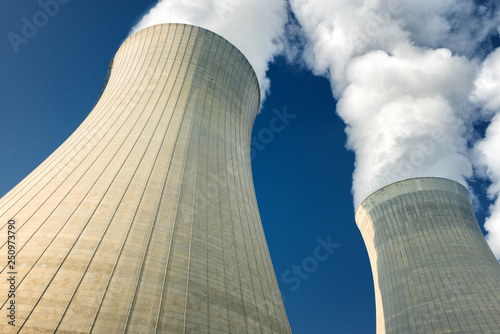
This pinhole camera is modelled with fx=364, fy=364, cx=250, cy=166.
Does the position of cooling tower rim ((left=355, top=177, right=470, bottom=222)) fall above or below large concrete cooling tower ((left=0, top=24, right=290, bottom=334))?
above

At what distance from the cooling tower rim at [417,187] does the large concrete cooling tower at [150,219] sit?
6483 millimetres

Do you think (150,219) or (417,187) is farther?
(417,187)

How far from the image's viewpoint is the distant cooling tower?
9.54 m

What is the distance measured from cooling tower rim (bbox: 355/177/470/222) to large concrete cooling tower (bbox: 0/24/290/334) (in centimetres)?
648

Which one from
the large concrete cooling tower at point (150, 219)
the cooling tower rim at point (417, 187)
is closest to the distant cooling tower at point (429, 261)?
the cooling tower rim at point (417, 187)

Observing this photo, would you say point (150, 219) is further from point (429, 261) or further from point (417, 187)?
point (417, 187)

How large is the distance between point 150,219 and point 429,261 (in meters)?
8.94

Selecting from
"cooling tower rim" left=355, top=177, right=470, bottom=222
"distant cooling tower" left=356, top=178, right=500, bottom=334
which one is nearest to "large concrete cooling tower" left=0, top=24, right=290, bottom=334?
"distant cooling tower" left=356, top=178, right=500, bottom=334

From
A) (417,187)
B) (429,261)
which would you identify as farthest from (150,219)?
(417,187)

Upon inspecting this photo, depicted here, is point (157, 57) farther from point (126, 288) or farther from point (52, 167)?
point (126, 288)

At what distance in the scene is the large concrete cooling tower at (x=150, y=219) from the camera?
396 cm

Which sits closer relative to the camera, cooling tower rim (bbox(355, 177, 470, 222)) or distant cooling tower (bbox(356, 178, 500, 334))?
distant cooling tower (bbox(356, 178, 500, 334))

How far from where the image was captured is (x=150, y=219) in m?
5.06

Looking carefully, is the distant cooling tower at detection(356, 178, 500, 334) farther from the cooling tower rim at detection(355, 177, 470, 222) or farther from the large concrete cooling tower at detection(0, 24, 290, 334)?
the large concrete cooling tower at detection(0, 24, 290, 334)
